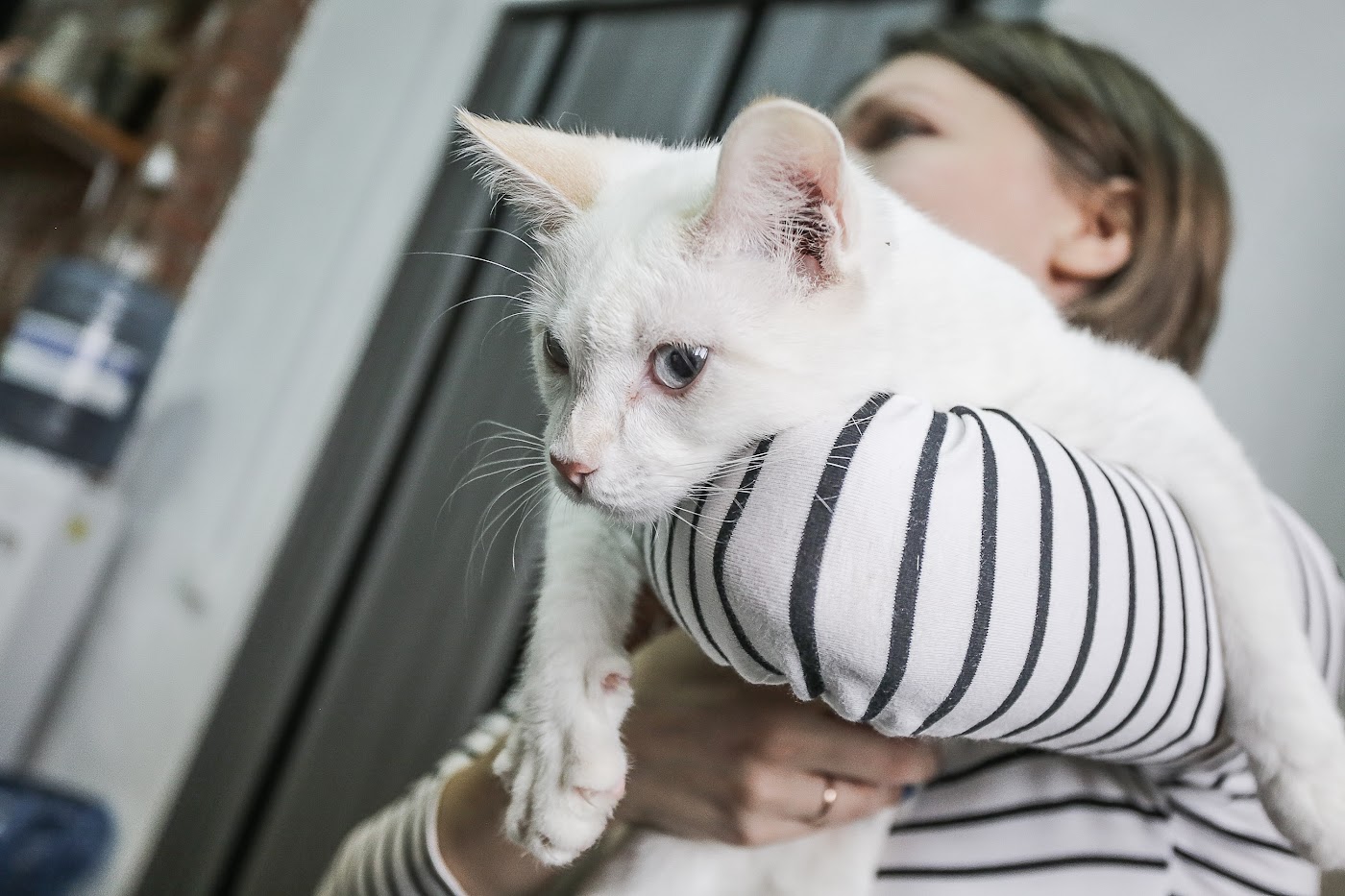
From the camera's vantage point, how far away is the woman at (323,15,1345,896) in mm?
351

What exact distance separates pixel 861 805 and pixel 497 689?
0.98 meters

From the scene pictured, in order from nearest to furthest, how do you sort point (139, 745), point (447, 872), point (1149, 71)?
point (447, 872) → point (1149, 71) → point (139, 745)

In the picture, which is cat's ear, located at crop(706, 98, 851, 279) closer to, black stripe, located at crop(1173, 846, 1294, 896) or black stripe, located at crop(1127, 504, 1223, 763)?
black stripe, located at crop(1127, 504, 1223, 763)

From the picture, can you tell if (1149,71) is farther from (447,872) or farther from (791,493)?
(447,872)

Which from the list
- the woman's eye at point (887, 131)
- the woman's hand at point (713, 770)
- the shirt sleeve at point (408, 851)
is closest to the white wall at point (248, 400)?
the woman's eye at point (887, 131)

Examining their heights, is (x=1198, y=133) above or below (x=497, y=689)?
above

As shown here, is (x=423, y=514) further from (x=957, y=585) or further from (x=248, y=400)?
(x=957, y=585)

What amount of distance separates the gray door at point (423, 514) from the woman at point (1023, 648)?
35cm

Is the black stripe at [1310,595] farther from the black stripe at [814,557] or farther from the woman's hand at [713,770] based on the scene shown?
the black stripe at [814,557]

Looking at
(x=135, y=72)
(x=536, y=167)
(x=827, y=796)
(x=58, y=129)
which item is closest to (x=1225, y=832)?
(x=827, y=796)

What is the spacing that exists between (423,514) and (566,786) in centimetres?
137

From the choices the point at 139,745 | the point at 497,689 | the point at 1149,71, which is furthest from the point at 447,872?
the point at 139,745

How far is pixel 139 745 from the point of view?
2.07m

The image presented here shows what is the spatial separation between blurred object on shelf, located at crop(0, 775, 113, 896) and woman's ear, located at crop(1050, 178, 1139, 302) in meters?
1.86
